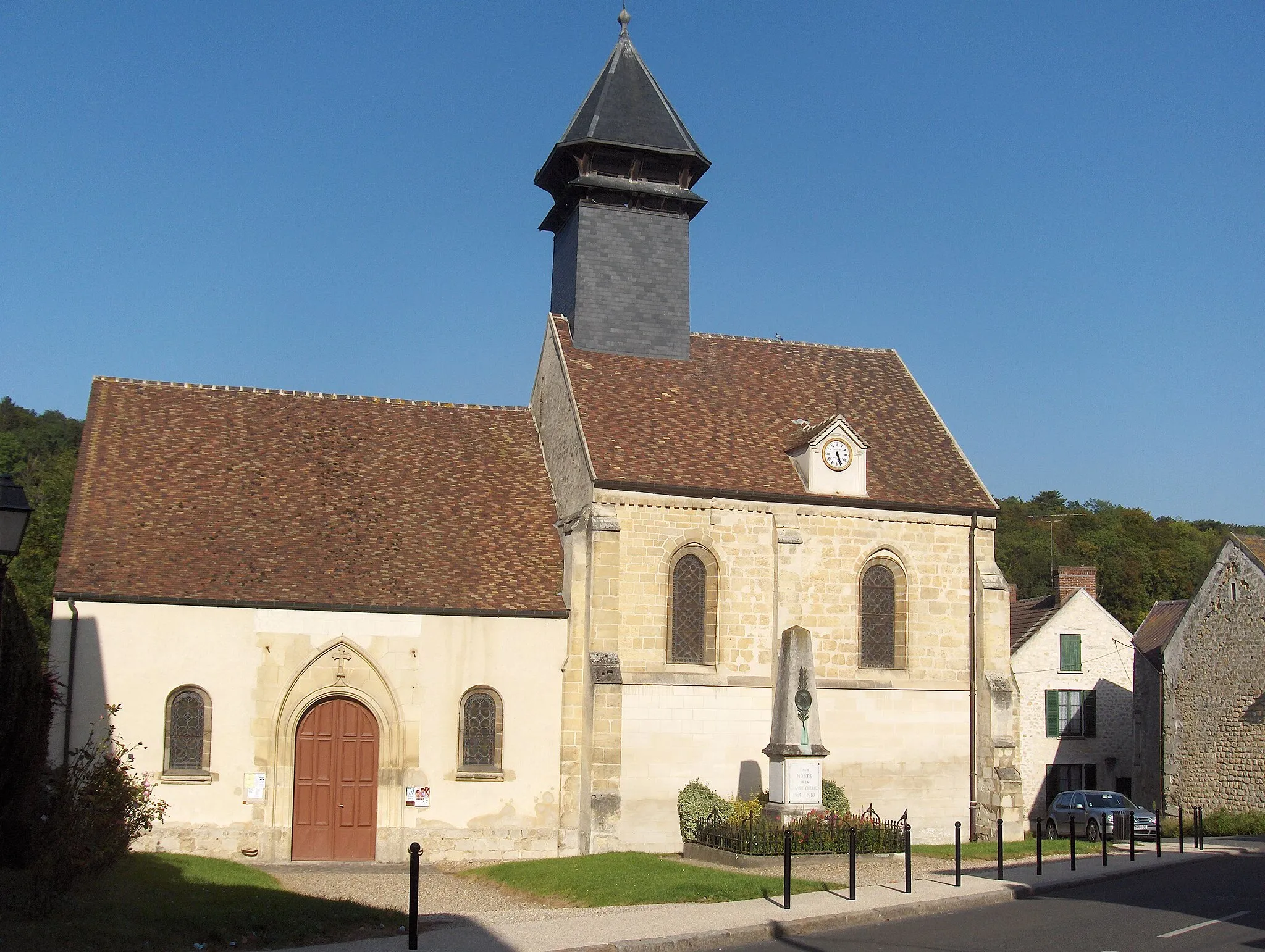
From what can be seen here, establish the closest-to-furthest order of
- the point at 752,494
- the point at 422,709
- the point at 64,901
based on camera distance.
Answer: the point at 64,901, the point at 422,709, the point at 752,494

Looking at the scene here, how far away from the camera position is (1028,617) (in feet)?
129

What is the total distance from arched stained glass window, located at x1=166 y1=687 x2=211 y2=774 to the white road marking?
589 inches

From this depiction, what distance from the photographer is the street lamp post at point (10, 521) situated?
10.1m

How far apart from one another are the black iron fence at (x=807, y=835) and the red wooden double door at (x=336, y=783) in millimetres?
5919

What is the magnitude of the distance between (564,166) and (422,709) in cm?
1221

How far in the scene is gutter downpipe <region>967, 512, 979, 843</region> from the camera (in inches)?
953

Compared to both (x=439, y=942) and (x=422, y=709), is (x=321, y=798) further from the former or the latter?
(x=439, y=942)

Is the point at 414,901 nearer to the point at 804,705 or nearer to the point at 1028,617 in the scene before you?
the point at 804,705

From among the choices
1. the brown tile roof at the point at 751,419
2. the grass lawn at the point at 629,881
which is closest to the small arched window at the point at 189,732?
the grass lawn at the point at 629,881

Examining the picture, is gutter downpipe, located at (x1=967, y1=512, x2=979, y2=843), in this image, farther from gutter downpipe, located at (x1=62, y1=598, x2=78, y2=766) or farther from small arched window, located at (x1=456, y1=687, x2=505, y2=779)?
gutter downpipe, located at (x1=62, y1=598, x2=78, y2=766)

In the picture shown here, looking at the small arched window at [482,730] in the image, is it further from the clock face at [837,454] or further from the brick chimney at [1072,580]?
the brick chimney at [1072,580]

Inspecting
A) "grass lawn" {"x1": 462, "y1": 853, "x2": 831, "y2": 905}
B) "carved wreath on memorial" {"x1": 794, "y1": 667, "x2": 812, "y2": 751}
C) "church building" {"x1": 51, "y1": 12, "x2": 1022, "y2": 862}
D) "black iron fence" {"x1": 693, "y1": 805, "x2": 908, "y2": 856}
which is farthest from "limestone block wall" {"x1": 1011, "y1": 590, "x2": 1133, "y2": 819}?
"grass lawn" {"x1": 462, "y1": 853, "x2": 831, "y2": 905}

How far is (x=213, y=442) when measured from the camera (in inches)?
950

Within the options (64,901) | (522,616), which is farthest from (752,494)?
(64,901)
